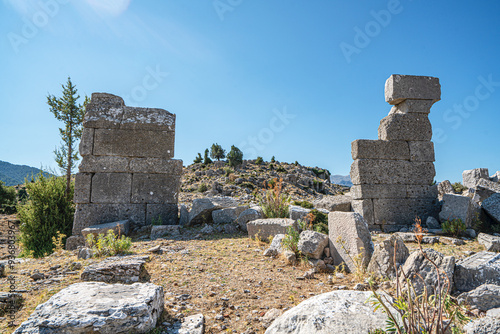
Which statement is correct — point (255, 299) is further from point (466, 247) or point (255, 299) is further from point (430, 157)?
point (430, 157)

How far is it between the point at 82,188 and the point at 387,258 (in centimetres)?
704

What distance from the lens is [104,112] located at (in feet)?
25.0

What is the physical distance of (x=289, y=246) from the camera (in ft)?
15.0

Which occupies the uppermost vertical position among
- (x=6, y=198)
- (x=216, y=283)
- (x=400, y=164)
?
(x=400, y=164)

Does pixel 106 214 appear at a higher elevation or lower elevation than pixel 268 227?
higher

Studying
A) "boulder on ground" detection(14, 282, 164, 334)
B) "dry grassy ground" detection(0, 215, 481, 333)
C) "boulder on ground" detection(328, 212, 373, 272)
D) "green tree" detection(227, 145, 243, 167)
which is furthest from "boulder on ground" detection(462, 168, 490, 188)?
"green tree" detection(227, 145, 243, 167)

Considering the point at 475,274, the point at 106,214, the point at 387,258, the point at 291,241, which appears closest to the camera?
the point at 475,274

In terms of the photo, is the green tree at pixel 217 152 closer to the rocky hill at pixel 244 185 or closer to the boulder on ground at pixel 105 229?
the rocky hill at pixel 244 185

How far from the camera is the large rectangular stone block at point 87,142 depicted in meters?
7.38

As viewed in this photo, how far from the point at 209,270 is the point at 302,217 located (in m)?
2.76

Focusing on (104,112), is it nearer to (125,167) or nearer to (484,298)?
(125,167)

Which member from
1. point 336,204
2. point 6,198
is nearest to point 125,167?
point 336,204

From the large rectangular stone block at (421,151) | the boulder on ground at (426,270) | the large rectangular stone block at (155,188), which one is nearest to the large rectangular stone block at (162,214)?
the large rectangular stone block at (155,188)

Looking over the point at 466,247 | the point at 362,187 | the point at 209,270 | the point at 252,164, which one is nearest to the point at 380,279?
the point at 209,270
